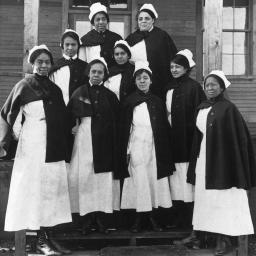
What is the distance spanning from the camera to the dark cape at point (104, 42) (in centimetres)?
635

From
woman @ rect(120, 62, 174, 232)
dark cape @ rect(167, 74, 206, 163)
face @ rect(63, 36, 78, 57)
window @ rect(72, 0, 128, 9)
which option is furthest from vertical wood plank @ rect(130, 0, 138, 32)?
woman @ rect(120, 62, 174, 232)

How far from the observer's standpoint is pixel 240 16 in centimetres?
1087

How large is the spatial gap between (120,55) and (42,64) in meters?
1.07

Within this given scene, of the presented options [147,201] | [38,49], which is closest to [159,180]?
[147,201]

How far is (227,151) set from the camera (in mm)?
5297

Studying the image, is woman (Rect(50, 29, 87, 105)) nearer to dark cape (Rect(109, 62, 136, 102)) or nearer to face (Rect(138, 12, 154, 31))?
dark cape (Rect(109, 62, 136, 102))

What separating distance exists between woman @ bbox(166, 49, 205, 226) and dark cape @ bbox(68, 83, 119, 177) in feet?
2.45

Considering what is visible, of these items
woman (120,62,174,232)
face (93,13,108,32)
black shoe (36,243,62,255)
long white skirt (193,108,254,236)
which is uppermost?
face (93,13,108,32)

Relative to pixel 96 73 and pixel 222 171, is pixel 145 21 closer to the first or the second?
pixel 96 73

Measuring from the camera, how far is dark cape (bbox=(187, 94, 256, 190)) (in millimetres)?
5227

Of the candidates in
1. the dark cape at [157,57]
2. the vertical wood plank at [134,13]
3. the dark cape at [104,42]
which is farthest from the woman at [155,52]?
the vertical wood plank at [134,13]

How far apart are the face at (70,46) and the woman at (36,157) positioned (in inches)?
Answer: 23.8

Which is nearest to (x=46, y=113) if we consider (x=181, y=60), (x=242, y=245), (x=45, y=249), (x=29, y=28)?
(x=29, y=28)

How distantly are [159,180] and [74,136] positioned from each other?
1126mm
